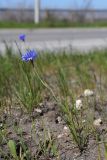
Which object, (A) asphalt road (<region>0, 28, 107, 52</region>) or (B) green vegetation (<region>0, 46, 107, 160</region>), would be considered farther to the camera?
(A) asphalt road (<region>0, 28, 107, 52</region>)

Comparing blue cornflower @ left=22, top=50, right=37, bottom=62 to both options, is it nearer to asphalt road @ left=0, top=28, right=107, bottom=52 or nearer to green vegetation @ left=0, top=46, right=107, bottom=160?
green vegetation @ left=0, top=46, right=107, bottom=160

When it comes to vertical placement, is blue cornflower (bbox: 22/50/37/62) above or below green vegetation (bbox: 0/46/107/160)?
above

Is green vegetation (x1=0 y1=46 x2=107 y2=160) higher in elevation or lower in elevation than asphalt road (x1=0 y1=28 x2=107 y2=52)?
higher

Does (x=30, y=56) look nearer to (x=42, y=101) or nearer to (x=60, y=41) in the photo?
(x=42, y=101)

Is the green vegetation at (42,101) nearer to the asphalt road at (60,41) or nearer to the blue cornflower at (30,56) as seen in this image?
the blue cornflower at (30,56)

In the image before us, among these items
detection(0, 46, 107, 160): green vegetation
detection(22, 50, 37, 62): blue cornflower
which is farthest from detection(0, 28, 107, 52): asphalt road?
detection(22, 50, 37, 62): blue cornflower

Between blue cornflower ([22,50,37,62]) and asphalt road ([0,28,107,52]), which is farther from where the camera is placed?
asphalt road ([0,28,107,52])

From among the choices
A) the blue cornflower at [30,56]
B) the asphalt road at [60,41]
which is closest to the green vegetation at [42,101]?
the blue cornflower at [30,56]

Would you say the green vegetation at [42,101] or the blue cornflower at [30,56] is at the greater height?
the blue cornflower at [30,56]

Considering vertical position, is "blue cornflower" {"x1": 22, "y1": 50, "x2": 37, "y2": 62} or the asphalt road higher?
"blue cornflower" {"x1": 22, "y1": 50, "x2": 37, "y2": 62}

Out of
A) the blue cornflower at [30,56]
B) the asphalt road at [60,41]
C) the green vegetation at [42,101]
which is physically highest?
the blue cornflower at [30,56]

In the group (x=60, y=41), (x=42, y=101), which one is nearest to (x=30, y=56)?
(x=42, y=101)

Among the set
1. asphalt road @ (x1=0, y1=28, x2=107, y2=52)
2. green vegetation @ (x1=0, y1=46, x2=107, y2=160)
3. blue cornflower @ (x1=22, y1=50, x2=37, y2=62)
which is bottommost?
asphalt road @ (x1=0, y1=28, x2=107, y2=52)
